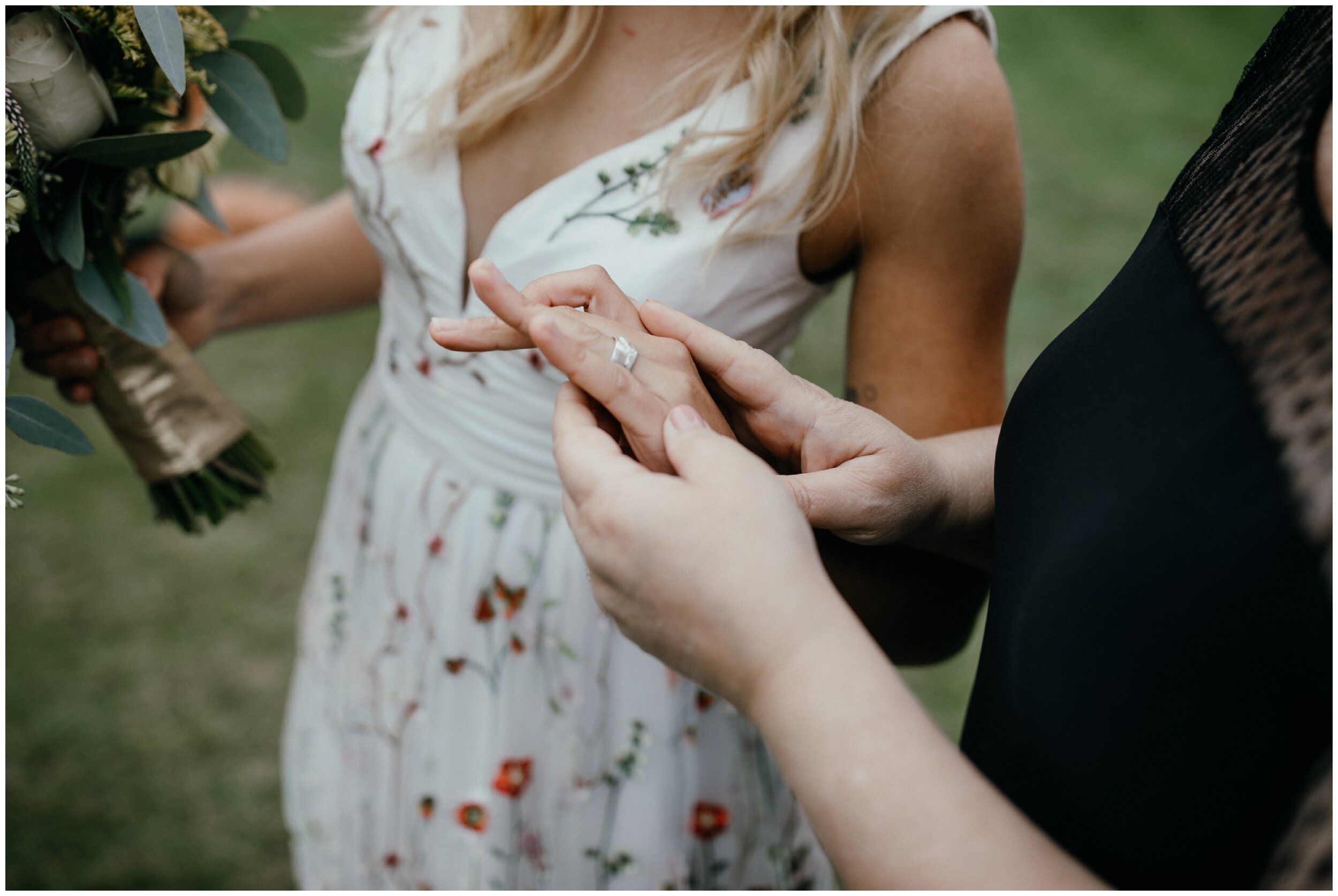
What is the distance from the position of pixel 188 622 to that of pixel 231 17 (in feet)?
6.47

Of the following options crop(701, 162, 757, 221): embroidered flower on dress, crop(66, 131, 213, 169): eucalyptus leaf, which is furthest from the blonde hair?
crop(66, 131, 213, 169): eucalyptus leaf

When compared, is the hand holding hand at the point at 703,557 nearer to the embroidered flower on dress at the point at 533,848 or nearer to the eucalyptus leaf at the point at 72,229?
the eucalyptus leaf at the point at 72,229

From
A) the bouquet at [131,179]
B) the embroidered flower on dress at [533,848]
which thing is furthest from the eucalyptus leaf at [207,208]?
the embroidered flower on dress at [533,848]

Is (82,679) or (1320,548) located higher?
(1320,548)

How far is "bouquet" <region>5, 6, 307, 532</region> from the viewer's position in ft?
3.09

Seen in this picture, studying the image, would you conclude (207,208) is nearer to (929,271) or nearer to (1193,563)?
(929,271)

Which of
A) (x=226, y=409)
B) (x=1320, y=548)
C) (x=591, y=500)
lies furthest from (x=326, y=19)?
(x=1320, y=548)

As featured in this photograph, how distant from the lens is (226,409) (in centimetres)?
139

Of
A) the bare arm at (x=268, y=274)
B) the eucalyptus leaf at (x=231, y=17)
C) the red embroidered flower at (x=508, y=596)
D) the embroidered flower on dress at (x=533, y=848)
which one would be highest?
the eucalyptus leaf at (x=231, y=17)

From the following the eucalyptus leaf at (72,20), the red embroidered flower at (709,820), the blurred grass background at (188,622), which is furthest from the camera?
the blurred grass background at (188,622)

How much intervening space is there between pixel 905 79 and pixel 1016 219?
0.70 feet

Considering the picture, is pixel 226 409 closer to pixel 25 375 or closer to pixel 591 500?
pixel 591 500

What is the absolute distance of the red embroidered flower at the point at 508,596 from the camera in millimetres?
1323

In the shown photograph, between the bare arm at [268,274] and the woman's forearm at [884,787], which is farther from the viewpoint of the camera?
the bare arm at [268,274]
